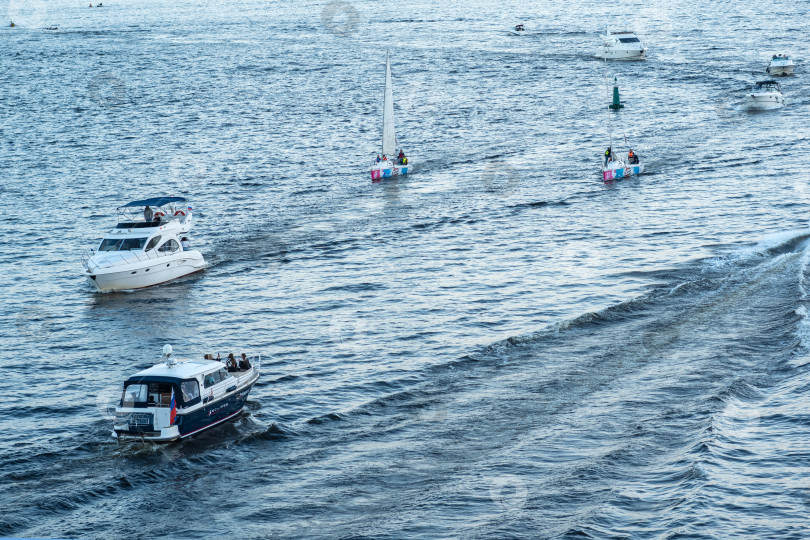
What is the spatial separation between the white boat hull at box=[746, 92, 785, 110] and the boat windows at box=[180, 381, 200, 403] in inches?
3319

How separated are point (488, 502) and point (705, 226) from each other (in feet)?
132

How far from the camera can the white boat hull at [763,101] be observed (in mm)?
104000

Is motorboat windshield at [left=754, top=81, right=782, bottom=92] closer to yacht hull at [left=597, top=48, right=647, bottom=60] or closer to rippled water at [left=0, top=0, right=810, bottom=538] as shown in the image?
rippled water at [left=0, top=0, right=810, bottom=538]

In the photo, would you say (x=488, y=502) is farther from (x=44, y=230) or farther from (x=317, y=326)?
(x=44, y=230)

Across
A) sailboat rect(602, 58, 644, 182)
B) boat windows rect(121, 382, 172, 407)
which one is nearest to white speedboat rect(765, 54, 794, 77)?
sailboat rect(602, 58, 644, 182)

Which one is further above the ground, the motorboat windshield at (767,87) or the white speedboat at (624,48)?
the white speedboat at (624,48)

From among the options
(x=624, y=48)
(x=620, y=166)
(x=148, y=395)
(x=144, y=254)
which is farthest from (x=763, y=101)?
(x=148, y=395)

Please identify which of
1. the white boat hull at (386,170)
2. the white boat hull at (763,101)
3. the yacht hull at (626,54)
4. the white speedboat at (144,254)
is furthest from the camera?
the yacht hull at (626,54)

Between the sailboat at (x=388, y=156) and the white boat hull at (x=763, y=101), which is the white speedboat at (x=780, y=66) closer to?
the white boat hull at (x=763, y=101)

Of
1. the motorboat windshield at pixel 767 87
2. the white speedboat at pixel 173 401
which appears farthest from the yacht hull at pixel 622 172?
the white speedboat at pixel 173 401

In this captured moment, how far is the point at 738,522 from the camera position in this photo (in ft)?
96.0

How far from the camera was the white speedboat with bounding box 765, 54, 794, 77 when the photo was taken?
12106 centimetres

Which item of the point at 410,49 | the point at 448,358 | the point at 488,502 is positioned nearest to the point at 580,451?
the point at 488,502

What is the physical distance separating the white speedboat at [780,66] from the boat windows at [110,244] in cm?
9177
